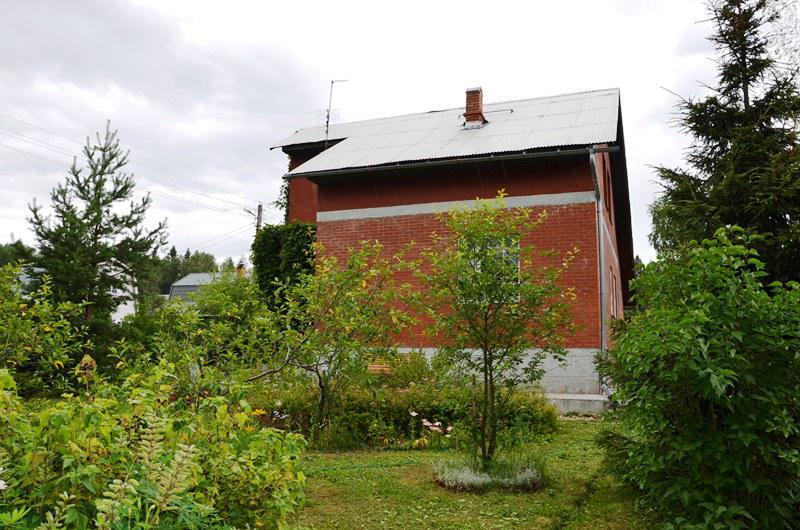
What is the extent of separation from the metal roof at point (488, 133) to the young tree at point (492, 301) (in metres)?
6.94

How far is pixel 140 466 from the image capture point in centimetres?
224

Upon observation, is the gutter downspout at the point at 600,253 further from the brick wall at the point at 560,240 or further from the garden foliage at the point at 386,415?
the garden foliage at the point at 386,415

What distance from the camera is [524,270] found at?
20.2 feet

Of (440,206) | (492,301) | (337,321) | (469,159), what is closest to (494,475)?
(492,301)

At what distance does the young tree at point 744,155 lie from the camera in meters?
10.5

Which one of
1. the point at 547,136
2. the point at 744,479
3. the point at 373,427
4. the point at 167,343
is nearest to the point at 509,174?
the point at 547,136

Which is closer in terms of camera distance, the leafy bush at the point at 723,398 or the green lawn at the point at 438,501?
the leafy bush at the point at 723,398

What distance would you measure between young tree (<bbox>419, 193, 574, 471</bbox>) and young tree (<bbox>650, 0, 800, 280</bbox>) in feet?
19.3

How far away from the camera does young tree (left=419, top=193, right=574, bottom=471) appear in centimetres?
594

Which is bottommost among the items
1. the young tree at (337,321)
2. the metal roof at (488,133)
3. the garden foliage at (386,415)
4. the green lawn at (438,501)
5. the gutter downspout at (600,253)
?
the green lawn at (438,501)

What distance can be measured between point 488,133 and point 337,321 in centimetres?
894

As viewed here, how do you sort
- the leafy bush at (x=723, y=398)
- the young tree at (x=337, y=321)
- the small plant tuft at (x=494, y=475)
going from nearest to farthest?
1. the leafy bush at (x=723, y=398)
2. the small plant tuft at (x=494, y=475)
3. the young tree at (x=337, y=321)

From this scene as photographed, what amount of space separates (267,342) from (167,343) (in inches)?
45.6

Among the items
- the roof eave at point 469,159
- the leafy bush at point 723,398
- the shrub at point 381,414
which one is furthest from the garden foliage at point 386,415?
the roof eave at point 469,159
